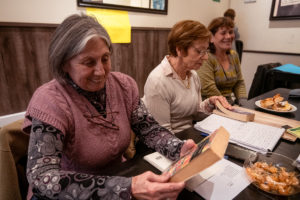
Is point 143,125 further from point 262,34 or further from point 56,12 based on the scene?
point 262,34

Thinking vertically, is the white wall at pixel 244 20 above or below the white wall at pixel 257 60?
above

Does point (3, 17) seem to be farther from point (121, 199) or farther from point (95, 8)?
point (121, 199)

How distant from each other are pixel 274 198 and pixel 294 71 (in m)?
2.57

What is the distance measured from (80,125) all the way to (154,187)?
1.27 ft

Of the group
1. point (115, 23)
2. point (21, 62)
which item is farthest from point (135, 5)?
point (21, 62)

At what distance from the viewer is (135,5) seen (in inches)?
82.2

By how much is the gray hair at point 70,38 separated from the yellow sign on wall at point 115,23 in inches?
46.5

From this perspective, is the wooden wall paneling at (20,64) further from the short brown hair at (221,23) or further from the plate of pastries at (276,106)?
the plate of pastries at (276,106)

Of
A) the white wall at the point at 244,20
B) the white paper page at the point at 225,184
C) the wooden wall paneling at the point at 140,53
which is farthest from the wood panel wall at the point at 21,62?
the white paper page at the point at 225,184

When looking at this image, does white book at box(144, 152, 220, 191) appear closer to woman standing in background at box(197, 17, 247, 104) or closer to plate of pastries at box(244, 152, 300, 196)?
plate of pastries at box(244, 152, 300, 196)

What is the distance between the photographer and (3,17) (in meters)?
1.39

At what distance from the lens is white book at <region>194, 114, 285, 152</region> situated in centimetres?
86

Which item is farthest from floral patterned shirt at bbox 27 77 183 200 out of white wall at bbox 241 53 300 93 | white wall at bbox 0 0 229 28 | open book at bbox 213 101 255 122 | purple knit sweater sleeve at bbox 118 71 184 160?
white wall at bbox 241 53 300 93

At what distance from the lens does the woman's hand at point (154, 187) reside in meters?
0.54
